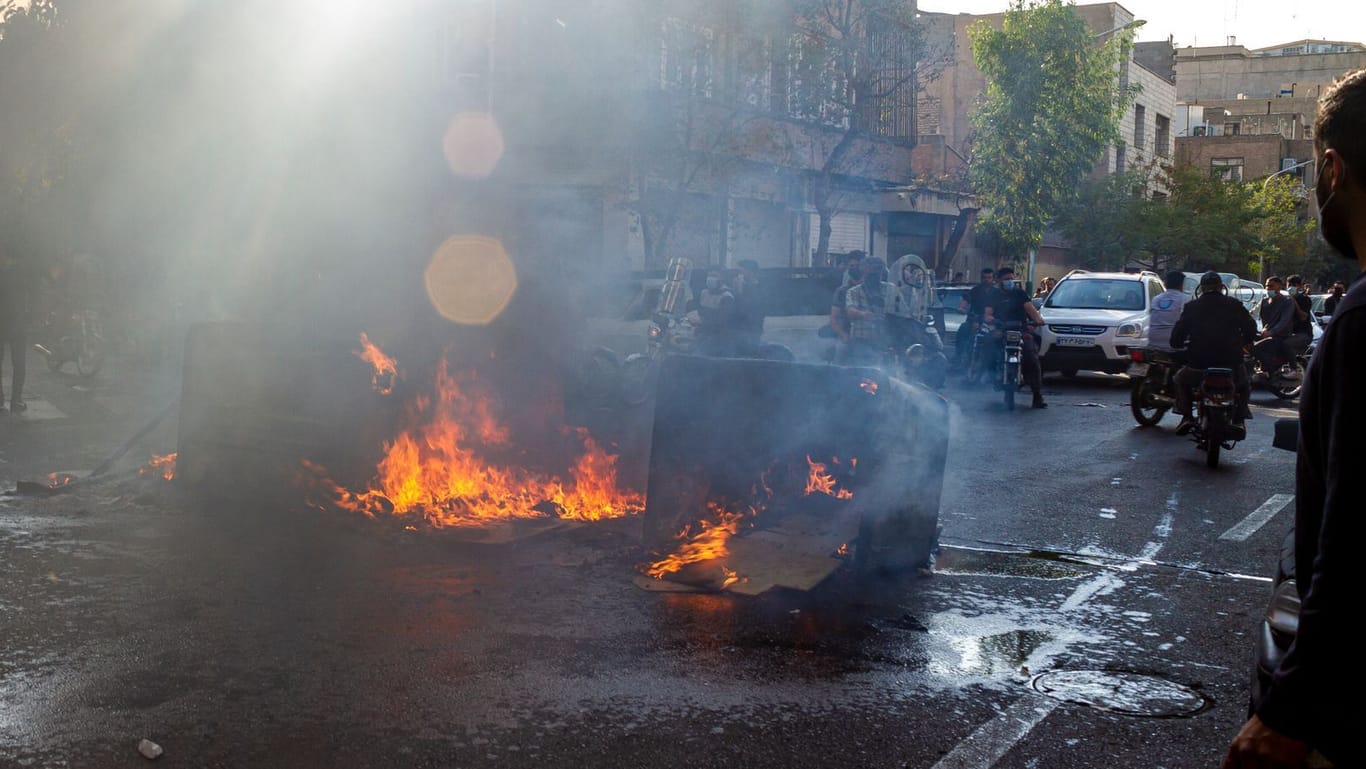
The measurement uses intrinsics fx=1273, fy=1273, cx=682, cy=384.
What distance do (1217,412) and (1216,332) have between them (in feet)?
2.77

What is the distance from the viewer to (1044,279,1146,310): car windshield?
21391 millimetres

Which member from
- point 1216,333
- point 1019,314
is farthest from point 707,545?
point 1019,314

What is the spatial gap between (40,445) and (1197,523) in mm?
9446

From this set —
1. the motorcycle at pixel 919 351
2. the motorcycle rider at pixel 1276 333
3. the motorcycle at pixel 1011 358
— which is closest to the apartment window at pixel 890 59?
the motorcycle at pixel 1011 358

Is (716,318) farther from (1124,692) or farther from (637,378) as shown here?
(1124,692)

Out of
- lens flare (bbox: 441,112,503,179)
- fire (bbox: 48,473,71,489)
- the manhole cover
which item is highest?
lens flare (bbox: 441,112,503,179)

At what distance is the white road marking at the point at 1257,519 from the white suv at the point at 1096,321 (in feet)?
34.3

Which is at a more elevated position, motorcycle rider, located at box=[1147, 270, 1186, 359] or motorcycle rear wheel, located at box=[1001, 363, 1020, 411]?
motorcycle rider, located at box=[1147, 270, 1186, 359]

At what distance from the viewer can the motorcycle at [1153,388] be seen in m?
13.9

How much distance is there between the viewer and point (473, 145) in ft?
62.3

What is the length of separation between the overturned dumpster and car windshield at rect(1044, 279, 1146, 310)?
15.7 meters

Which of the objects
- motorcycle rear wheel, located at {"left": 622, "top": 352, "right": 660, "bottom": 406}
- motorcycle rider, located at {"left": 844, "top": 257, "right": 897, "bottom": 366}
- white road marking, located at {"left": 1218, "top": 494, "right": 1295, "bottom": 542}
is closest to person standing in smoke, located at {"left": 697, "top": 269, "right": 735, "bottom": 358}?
motorcycle rear wheel, located at {"left": 622, "top": 352, "right": 660, "bottom": 406}

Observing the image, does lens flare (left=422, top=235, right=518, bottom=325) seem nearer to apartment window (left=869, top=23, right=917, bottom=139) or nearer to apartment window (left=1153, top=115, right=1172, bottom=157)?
apartment window (left=869, top=23, right=917, bottom=139)

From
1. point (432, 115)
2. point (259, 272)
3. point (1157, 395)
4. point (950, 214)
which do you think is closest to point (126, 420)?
point (259, 272)
